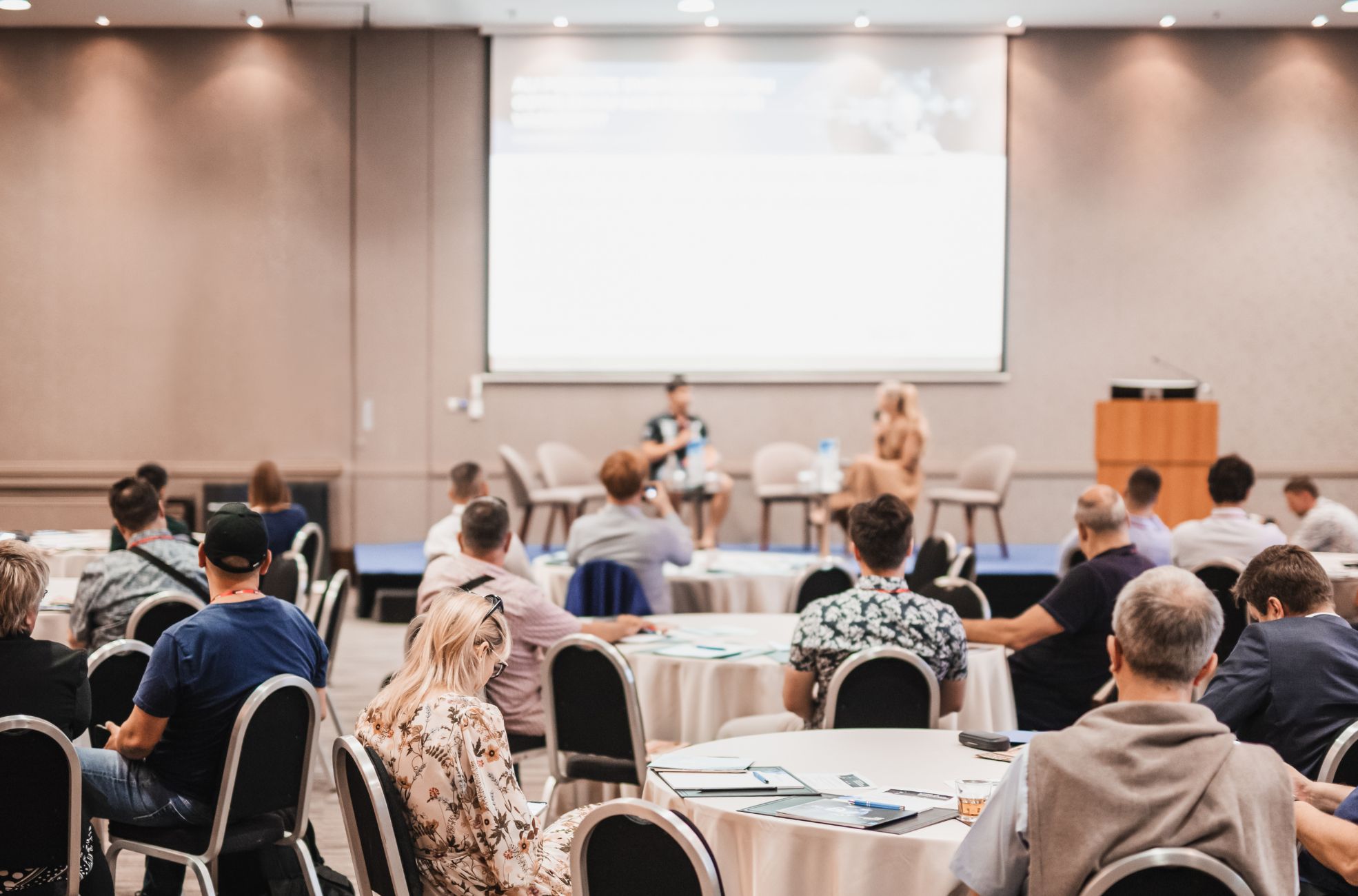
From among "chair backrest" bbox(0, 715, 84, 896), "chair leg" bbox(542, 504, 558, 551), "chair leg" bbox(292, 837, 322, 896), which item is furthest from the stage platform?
"chair backrest" bbox(0, 715, 84, 896)

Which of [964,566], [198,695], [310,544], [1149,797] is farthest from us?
[310,544]

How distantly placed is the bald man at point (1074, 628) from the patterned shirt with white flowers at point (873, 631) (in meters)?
0.88

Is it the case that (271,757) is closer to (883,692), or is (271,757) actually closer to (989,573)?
(883,692)

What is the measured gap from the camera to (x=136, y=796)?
3.25 m

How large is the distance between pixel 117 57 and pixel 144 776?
A: 939 centimetres

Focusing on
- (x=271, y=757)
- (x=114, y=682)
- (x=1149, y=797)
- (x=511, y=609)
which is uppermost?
(x=1149, y=797)

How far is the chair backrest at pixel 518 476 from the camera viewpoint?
9.94 meters

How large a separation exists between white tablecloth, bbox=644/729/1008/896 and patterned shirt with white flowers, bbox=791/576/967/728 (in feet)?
1.98

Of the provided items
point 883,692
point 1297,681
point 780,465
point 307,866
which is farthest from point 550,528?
point 1297,681

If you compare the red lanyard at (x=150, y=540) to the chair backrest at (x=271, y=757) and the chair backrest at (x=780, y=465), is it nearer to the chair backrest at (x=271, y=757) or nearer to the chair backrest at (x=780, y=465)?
the chair backrest at (x=271, y=757)

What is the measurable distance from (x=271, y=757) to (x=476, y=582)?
111cm

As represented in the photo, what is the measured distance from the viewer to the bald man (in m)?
4.72

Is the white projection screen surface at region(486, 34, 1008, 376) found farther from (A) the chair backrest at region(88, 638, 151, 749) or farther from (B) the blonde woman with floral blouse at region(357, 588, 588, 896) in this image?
(B) the blonde woman with floral blouse at region(357, 588, 588, 896)

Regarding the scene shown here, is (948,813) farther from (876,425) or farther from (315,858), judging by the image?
(876,425)
